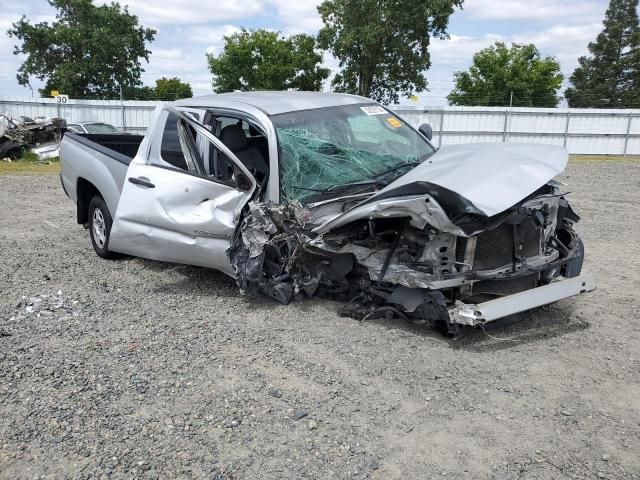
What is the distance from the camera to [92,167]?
6398mm

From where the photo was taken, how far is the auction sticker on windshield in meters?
5.57

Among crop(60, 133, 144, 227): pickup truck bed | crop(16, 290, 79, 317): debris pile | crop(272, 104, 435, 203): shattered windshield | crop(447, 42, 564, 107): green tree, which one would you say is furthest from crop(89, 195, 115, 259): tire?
crop(447, 42, 564, 107): green tree

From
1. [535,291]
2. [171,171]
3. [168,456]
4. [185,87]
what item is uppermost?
[185,87]

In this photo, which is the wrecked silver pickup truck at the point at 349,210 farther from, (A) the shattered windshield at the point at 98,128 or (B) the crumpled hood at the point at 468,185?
(A) the shattered windshield at the point at 98,128

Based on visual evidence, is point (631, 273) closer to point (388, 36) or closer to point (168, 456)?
point (168, 456)

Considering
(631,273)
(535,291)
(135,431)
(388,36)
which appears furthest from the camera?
(388,36)

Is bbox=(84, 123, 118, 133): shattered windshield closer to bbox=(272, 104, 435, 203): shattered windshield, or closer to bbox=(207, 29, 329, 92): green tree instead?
bbox=(272, 104, 435, 203): shattered windshield

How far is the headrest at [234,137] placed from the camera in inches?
206

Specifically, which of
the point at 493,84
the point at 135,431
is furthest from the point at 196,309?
the point at 493,84

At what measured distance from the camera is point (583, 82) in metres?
54.2

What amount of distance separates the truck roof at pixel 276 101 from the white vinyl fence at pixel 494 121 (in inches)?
670

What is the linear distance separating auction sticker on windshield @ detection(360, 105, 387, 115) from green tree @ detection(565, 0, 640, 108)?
51987 millimetres

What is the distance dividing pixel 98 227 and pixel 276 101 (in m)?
2.76

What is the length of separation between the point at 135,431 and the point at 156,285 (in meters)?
2.61
